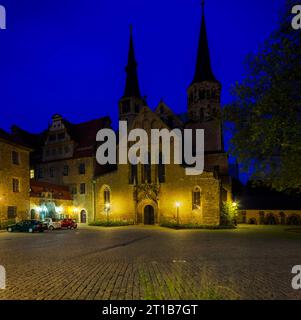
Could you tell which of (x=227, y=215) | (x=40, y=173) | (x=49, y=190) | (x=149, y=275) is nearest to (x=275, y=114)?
(x=149, y=275)

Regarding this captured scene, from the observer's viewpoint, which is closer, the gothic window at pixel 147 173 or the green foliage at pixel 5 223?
the green foliage at pixel 5 223

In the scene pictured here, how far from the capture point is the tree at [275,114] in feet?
53.5

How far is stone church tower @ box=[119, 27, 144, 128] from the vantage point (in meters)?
63.7

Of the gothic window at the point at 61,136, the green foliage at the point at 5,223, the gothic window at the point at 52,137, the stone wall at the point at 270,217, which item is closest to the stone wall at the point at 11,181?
the green foliage at the point at 5,223

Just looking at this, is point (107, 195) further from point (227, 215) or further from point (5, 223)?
point (227, 215)

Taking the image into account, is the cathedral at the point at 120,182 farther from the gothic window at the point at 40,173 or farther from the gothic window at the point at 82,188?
the gothic window at the point at 82,188

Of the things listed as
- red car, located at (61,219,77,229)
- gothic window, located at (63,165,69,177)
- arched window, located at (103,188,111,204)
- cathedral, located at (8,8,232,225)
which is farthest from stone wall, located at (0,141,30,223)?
gothic window, located at (63,165,69,177)

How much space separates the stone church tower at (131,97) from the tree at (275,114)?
149ft

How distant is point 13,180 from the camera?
34781mm

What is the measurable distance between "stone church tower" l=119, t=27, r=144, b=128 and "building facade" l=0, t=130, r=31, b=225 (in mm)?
29688

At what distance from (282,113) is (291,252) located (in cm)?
700

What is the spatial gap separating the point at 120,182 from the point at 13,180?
527 inches
